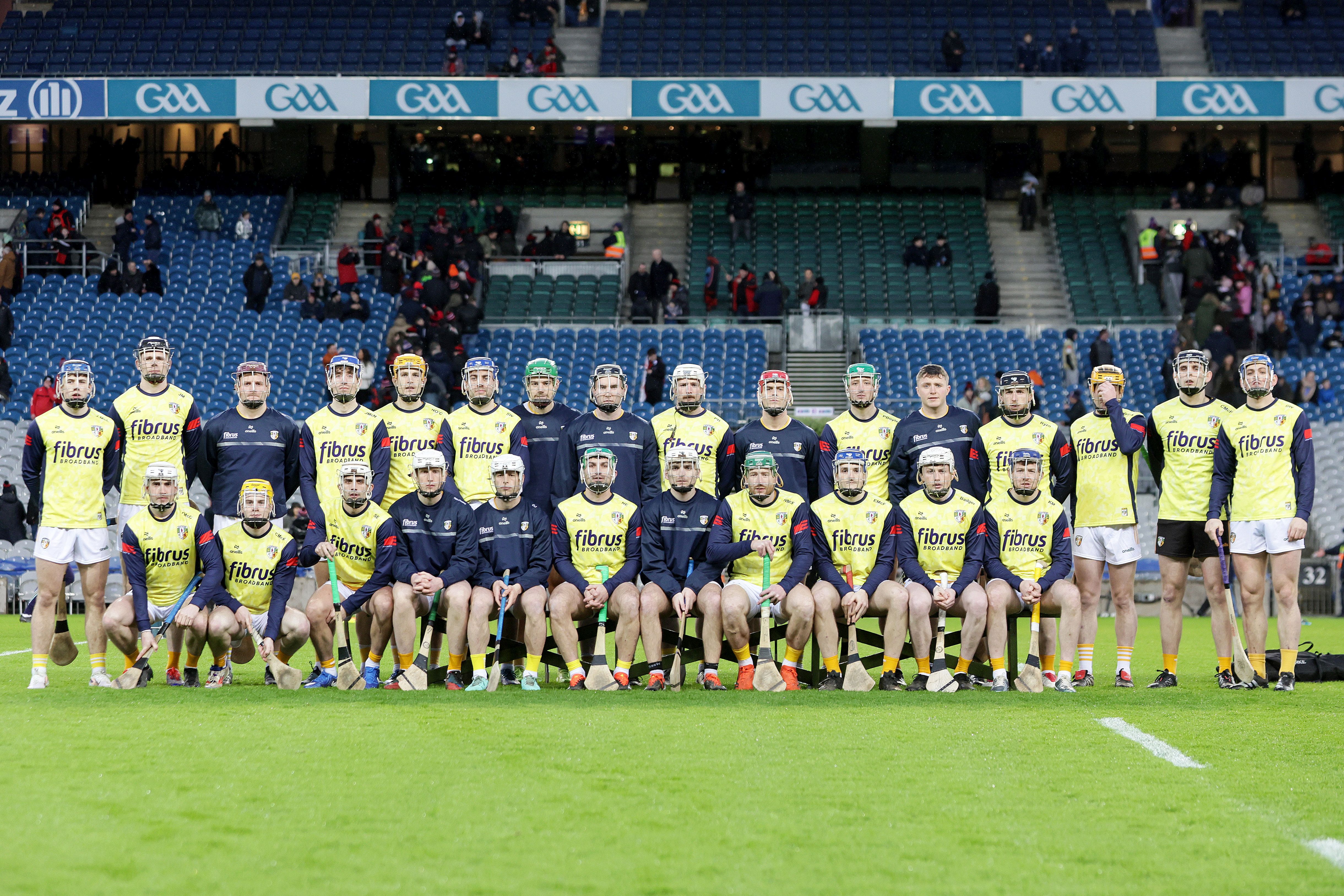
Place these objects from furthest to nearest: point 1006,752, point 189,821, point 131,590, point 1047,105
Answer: point 1047,105 < point 131,590 < point 1006,752 < point 189,821

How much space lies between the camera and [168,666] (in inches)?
404

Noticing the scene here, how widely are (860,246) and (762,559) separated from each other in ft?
70.7

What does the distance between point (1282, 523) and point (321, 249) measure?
2354 centimetres

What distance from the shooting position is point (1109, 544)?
10461 mm

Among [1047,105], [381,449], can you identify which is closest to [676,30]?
[1047,105]

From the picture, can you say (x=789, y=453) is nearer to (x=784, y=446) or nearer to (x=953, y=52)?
(x=784, y=446)

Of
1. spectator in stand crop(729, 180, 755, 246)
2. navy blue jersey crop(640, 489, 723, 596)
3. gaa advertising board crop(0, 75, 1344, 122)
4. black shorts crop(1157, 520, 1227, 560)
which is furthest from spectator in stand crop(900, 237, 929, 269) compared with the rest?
navy blue jersey crop(640, 489, 723, 596)

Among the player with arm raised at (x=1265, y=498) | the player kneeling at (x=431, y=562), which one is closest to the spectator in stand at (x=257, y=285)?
the player kneeling at (x=431, y=562)

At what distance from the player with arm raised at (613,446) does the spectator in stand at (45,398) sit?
13.1 m

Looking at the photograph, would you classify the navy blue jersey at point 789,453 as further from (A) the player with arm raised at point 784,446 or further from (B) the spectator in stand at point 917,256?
(B) the spectator in stand at point 917,256

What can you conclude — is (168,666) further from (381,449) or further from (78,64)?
(78,64)

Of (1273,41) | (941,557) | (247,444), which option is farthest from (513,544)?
(1273,41)

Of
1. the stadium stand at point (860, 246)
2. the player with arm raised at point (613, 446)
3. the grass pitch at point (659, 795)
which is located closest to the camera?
the grass pitch at point (659, 795)

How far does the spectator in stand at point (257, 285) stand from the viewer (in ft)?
89.8
